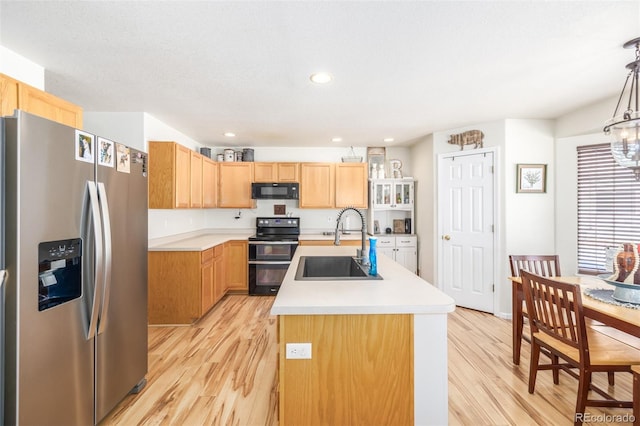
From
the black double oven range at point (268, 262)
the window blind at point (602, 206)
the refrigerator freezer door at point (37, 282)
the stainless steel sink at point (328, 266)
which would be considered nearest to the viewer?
the refrigerator freezer door at point (37, 282)

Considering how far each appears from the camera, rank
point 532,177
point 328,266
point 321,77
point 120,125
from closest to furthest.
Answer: point 321,77 → point 328,266 → point 120,125 → point 532,177

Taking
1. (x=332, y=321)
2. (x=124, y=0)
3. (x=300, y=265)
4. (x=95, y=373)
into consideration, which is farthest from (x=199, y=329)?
(x=124, y=0)

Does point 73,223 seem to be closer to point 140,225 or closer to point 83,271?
point 83,271

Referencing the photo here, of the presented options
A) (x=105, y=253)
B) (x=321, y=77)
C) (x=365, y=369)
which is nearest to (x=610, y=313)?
(x=365, y=369)

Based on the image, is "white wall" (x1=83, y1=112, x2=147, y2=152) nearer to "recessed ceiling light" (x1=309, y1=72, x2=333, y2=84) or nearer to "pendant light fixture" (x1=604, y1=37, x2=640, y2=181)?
"recessed ceiling light" (x1=309, y1=72, x2=333, y2=84)

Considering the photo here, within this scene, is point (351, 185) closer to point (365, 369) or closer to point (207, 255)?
point (207, 255)

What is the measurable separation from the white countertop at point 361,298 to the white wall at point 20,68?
2.40m

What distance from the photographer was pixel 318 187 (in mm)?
4809

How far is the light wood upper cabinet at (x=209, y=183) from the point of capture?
4238 mm

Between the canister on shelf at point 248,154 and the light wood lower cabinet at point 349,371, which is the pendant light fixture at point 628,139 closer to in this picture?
the light wood lower cabinet at point 349,371

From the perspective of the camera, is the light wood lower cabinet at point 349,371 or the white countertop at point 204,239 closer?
the light wood lower cabinet at point 349,371

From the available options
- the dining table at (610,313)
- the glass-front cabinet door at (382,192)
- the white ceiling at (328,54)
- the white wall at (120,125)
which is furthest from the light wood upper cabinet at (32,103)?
the glass-front cabinet door at (382,192)

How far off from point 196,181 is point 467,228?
3748 mm

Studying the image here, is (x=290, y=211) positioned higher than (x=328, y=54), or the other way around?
(x=328, y=54)
